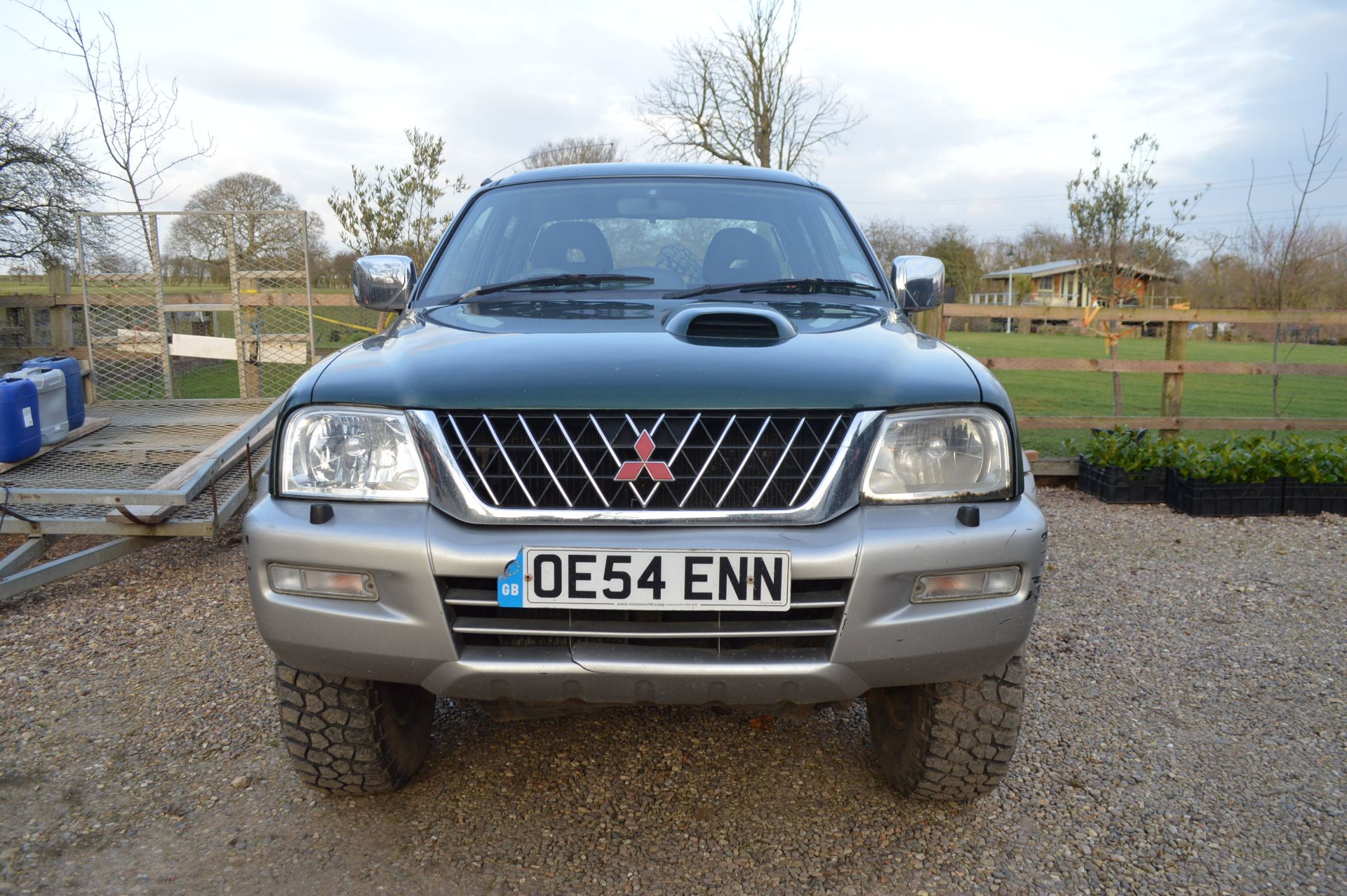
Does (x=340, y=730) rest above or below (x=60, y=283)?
below

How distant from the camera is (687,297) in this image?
2.65 meters

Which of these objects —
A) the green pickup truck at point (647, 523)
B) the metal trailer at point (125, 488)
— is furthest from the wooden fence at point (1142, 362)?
the green pickup truck at point (647, 523)

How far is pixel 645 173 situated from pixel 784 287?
87 cm

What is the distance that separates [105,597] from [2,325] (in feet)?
17.3

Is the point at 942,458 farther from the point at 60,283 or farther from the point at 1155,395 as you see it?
the point at 1155,395

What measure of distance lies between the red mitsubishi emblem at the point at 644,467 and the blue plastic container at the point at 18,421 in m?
4.82

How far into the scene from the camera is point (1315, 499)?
6164 millimetres

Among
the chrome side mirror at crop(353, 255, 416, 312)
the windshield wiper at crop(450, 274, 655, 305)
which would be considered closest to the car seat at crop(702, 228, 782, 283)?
the windshield wiper at crop(450, 274, 655, 305)

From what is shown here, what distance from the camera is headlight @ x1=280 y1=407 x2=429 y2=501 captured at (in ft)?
Result: 6.31

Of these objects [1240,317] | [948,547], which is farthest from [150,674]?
[1240,317]

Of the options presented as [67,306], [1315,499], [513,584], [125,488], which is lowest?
[1315,499]

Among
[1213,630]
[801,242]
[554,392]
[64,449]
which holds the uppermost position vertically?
[801,242]

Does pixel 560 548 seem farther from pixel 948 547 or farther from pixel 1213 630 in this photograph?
pixel 1213 630

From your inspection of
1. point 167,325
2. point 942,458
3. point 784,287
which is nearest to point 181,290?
point 167,325
